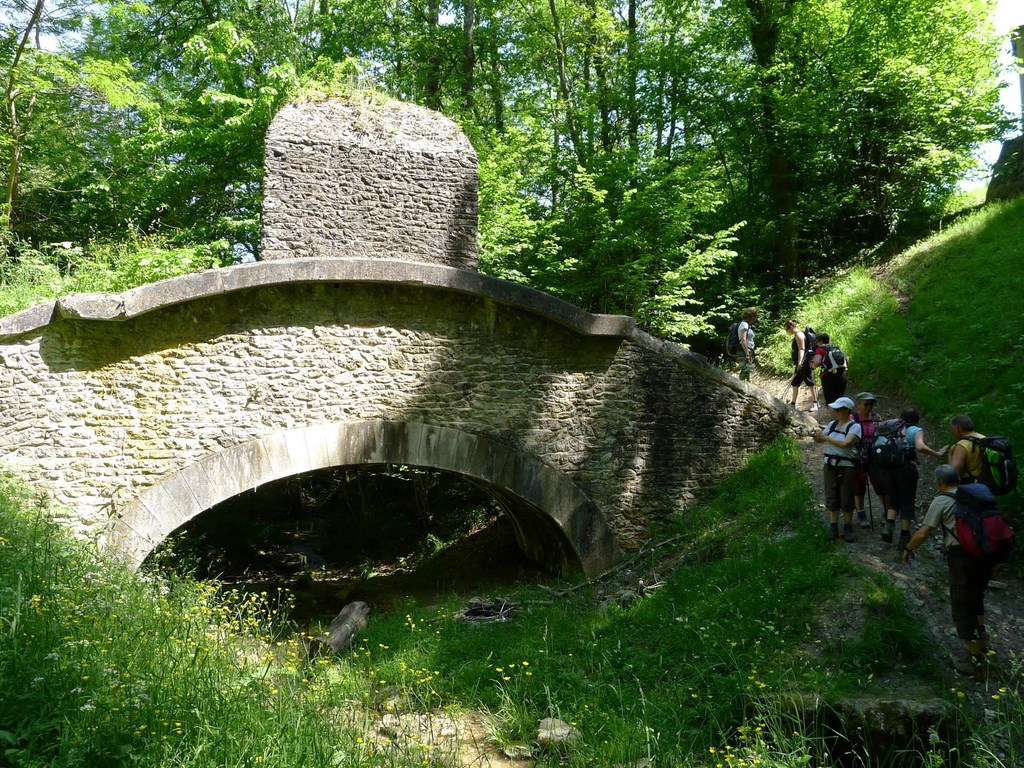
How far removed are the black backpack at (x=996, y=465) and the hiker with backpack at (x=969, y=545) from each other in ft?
1.23

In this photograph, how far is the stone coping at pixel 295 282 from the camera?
6.63 meters

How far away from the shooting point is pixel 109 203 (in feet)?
44.3

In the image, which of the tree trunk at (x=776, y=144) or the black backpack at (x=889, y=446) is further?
the tree trunk at (x=776, y=144)

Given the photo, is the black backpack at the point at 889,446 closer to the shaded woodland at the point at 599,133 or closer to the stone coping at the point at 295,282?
the stone coping at the point at 295,282

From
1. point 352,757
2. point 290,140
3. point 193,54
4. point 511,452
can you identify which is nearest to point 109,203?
point 193,54

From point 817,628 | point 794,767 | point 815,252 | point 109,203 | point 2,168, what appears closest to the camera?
point 794,767

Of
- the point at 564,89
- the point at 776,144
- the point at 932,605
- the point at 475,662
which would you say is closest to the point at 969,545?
the point at 932,605

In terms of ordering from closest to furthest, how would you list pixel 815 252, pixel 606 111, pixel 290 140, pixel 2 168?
1. pixel 290 140
2. pixel 2 168
3. pixel 815 252
4. pixel 606 111

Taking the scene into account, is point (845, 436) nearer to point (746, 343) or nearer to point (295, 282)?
point (746, 343)

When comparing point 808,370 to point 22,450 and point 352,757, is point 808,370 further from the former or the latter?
point 22,450

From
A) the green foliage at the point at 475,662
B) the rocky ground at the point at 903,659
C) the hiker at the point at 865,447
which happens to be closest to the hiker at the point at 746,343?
the green foliage at the point at 475,662

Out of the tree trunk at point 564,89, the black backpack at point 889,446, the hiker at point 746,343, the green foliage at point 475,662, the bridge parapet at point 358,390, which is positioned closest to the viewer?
the green foliage at point 475,662

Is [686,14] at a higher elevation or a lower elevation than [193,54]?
higher

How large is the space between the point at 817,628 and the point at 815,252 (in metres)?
10.6
